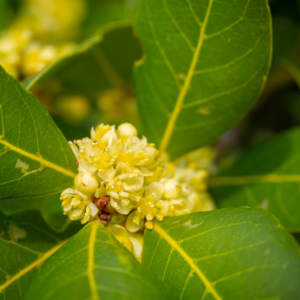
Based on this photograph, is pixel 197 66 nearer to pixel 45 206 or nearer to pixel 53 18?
pixel 45 206

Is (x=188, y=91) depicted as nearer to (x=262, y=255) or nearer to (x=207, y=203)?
(x=207, y=203)

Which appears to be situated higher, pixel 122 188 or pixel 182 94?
pixel 182 94

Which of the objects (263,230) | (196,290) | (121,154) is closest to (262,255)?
(263,230)

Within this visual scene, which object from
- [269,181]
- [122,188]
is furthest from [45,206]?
[269,181]

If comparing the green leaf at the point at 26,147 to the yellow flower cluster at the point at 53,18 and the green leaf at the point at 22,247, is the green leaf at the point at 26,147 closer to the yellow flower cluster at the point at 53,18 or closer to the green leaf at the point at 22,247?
the green leaf at the point at 22,247

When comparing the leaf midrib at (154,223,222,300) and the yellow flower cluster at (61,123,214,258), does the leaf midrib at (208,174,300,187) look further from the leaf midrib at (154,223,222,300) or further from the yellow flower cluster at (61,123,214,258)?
the leaf midrib at (154,223,222,300)

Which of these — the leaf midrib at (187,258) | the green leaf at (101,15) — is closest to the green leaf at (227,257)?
the leaf midrib at (187,258)

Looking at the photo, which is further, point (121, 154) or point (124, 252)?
point (121, 154)
